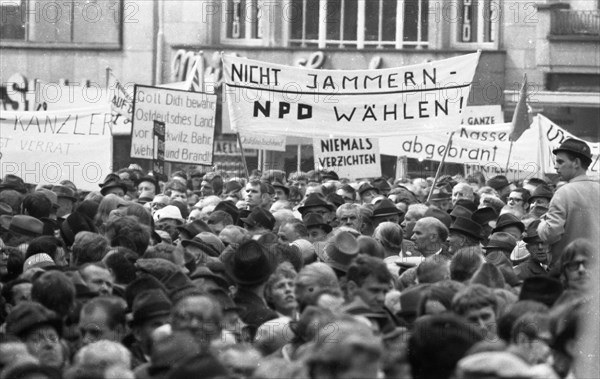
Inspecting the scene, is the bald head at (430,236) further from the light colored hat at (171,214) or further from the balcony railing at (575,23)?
the balcony railing at (575,23)

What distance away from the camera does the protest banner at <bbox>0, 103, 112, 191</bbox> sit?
17.0 meters

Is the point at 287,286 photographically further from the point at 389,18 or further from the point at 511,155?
the point at 389,18

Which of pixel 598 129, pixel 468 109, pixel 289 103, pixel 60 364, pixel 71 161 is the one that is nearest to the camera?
pixel 60 364

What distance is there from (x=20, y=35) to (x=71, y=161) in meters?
13.3

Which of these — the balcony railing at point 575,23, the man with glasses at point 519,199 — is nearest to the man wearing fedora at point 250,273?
the man with glasses at point 519,199

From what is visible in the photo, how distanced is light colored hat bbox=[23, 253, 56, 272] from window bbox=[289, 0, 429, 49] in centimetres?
2021

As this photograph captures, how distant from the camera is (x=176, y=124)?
1672cm

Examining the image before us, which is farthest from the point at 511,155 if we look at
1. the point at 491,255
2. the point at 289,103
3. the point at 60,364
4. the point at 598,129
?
the point at 60,364

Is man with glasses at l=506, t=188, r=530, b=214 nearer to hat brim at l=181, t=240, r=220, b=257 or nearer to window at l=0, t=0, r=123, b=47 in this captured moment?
hat brim at l=181, t=240, r=220, b=257

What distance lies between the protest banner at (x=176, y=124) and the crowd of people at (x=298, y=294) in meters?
4.81

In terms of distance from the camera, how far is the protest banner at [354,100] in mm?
14992

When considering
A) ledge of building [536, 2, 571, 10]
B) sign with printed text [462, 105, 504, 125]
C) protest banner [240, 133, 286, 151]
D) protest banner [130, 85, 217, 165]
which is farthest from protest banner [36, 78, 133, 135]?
ledge of building [536, 2, 571, 10]

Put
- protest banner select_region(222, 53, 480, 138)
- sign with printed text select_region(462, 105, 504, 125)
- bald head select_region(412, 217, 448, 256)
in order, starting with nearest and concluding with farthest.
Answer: bald head select_region(412, 217, 448, 256)
protest banner select_region(222, 53, 480, 138)
sign with printed text select_region(462, 105, 504, 125)

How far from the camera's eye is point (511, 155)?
19.9 m
